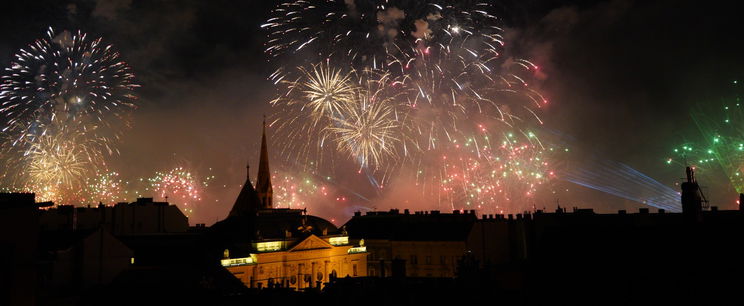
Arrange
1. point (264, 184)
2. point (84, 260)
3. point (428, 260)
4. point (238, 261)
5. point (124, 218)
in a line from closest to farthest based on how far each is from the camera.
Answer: point (84, 260) → point (238, 261) → point (124, 218) → point (428, 260) → point (264, 184)

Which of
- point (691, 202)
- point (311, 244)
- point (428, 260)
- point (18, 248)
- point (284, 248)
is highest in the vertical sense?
point (691, 202)

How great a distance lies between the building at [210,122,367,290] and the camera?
70.0m

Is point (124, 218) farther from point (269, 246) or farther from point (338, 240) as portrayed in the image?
point (338, 240)

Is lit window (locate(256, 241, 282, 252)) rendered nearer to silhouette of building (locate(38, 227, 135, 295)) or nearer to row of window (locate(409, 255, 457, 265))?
row of window (locate(409, 255, 457, 265))

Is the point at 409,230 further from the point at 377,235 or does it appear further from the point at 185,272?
the point at 185,272

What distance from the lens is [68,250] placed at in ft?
152

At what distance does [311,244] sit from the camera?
252 feet

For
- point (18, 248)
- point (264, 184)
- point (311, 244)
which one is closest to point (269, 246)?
point (311, 244)

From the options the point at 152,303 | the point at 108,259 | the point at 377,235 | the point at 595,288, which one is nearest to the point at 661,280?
the point at 595,288

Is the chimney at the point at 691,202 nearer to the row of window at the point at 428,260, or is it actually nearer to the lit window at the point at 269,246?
the row of window at the point at 428,260

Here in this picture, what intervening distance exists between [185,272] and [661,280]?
123ft

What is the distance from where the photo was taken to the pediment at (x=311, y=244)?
246ft

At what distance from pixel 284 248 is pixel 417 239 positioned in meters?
17.7

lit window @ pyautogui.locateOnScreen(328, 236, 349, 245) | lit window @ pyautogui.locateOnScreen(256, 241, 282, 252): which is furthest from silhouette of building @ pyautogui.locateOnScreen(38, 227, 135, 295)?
lit window @ pyautogui.locateOnScreen(328, 236, 349, 245)
